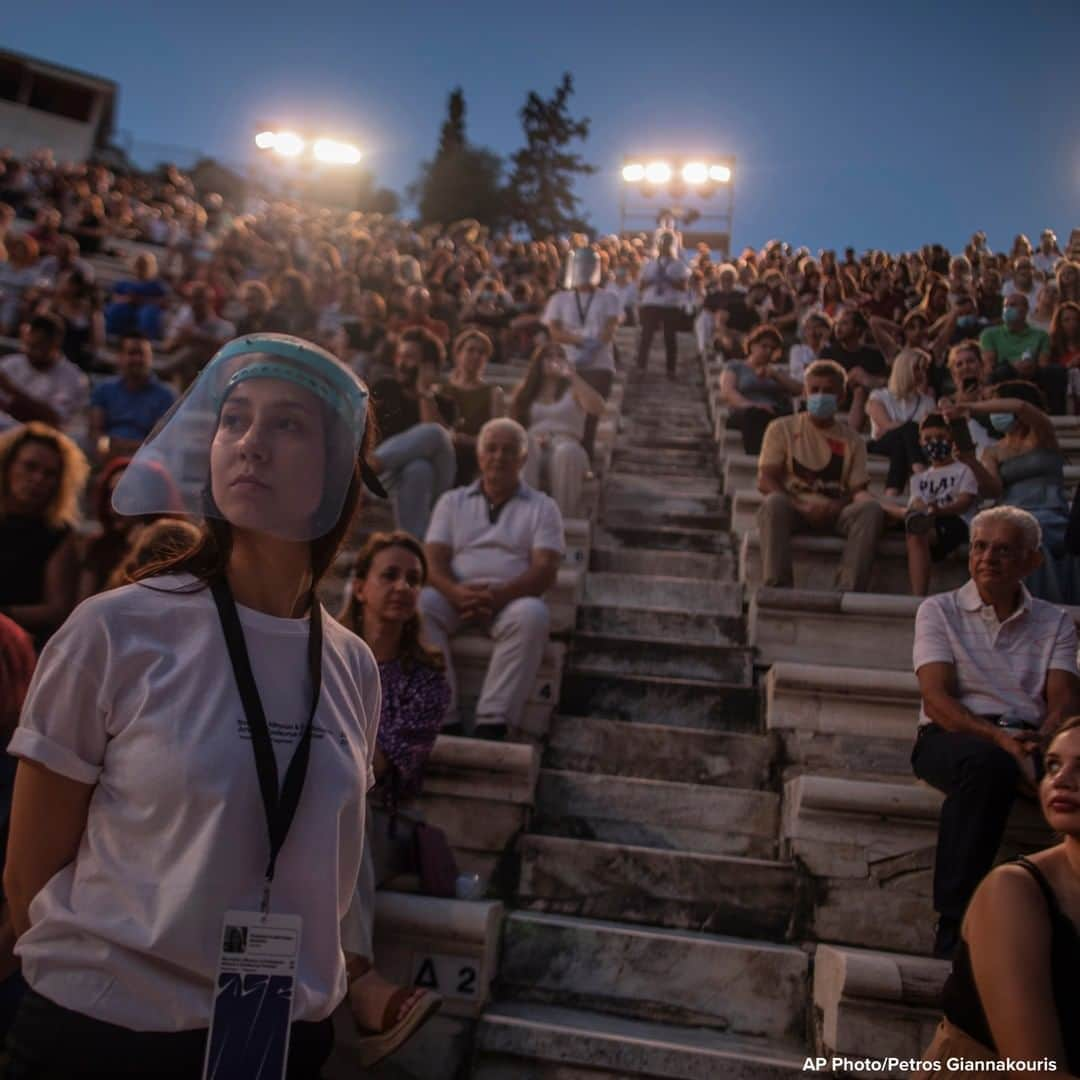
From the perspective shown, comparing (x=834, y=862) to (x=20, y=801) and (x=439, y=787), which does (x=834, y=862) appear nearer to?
(x=439, y=787)

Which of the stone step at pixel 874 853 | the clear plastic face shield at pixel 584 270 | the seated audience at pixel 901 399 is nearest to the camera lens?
the stone step at pixel 874 853

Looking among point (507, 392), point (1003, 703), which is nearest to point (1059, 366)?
point (507, 392)

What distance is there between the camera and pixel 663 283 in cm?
1089

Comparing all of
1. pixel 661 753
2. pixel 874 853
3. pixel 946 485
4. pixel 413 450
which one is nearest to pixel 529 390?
pixel 413 450

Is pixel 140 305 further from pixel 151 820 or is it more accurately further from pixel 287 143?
pixel 287 143

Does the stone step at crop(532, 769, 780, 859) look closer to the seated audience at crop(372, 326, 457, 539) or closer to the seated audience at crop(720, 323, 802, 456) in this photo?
the seated audience at crop(372, 326, 457, 539)

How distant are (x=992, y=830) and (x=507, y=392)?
660 centimetres

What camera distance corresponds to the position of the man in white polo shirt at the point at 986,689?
9.76 feet

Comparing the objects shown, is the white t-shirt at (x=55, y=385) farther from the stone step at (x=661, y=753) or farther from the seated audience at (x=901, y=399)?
the seated audience at (x=901, y=399)

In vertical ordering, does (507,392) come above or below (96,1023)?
above

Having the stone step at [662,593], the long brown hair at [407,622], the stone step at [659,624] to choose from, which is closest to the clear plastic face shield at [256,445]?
the long brown hair at [407,622]

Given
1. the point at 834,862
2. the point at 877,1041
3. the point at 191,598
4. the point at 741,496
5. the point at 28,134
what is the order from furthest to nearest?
the point at 28,134 < the point at 741,496 < the point at 834,862 < the point at 877,1041 < the point at 191,598

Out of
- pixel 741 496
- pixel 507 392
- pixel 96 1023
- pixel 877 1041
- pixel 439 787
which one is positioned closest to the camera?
pixel 96 1023

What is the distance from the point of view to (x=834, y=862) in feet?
10.7
